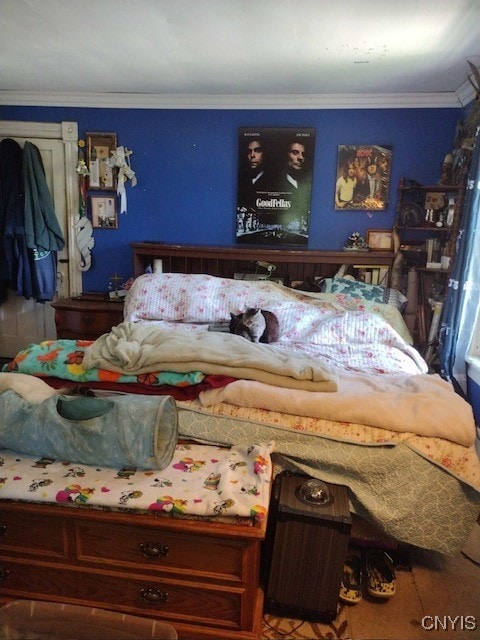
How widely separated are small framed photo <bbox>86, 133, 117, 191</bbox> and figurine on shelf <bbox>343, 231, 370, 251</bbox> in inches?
77.1

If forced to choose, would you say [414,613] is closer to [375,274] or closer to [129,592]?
[129,592]

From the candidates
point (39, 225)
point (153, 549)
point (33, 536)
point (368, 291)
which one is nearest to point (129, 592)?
point (153, 549)

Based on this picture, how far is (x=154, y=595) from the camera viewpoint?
128 centimetres

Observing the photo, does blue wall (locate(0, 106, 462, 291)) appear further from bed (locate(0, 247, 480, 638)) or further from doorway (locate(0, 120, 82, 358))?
bed (locate(0, 247, 480, 638))

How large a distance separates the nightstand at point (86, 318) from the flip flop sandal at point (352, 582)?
2282 millimetres

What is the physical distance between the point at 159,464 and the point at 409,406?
0.93 metres

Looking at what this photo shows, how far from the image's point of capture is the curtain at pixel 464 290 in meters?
2.40

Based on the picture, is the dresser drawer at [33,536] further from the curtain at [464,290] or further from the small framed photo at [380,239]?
the small framed photo at [380,239]

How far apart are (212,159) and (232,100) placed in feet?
1.48

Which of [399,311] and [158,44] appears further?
[399,311]

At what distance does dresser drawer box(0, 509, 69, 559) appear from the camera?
A: 4.23ft

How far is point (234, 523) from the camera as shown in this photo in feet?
3.95

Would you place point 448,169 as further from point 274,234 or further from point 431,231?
point 274,234

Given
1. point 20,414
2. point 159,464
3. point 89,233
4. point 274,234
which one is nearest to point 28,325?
point 89,233
